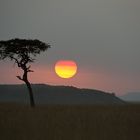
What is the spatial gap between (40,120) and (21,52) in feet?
109

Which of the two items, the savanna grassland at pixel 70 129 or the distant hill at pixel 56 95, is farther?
the distant hill at pixel 56 95

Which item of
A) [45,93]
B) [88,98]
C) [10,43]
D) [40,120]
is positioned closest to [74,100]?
[88,98]

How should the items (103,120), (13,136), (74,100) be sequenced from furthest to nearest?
(74,100), (103,120), (13,136)

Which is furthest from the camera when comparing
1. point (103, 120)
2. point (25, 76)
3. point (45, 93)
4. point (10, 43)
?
point (45, 93)

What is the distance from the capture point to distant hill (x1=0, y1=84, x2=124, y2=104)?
6575 inches

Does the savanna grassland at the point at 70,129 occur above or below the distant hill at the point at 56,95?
above

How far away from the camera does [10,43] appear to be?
48906mm

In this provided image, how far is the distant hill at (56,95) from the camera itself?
167m

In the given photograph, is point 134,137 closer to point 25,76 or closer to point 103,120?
point 103,120

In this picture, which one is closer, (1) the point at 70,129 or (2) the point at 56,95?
(1) the point at 70,129

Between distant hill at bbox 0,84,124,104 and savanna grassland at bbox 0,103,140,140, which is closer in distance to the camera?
savanna grassland at bbox 0,103,140,140

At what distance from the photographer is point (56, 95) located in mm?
175750

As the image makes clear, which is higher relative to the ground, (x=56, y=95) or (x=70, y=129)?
(x=70, y=129)

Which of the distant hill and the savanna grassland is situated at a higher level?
the savanna grassland
